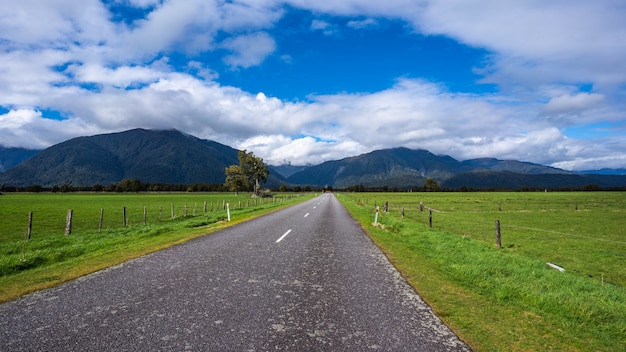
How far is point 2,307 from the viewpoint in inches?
223

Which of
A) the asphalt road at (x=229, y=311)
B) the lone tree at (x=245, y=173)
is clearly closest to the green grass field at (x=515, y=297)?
the asphalt road at (x=229, y=311)

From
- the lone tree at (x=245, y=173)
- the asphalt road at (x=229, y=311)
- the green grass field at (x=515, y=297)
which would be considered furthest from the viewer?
the lone tree at (x=245, y=173)

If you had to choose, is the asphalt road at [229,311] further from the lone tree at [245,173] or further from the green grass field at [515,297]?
the lone tree at [245,173]

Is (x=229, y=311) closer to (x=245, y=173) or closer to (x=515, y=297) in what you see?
(x=515, y=297)

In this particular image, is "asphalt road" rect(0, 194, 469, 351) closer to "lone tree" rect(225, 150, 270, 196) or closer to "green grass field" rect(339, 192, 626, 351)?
"green grass field" rect(339, 192, 626, 351)

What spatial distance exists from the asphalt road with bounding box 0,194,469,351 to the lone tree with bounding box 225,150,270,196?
10349 cm

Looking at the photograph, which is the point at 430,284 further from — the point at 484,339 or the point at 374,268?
the point at 484,339

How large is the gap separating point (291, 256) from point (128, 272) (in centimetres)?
463

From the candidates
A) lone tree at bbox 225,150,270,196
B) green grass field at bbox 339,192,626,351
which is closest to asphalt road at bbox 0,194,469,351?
green grass field at bbox 339,192,626,351

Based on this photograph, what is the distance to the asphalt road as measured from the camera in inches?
171

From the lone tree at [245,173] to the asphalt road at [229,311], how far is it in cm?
10349

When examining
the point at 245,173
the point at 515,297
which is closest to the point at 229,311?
the point at 515,297

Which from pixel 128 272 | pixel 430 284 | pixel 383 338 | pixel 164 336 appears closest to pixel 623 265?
pixel 430 284

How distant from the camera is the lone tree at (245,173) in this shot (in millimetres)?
111562
